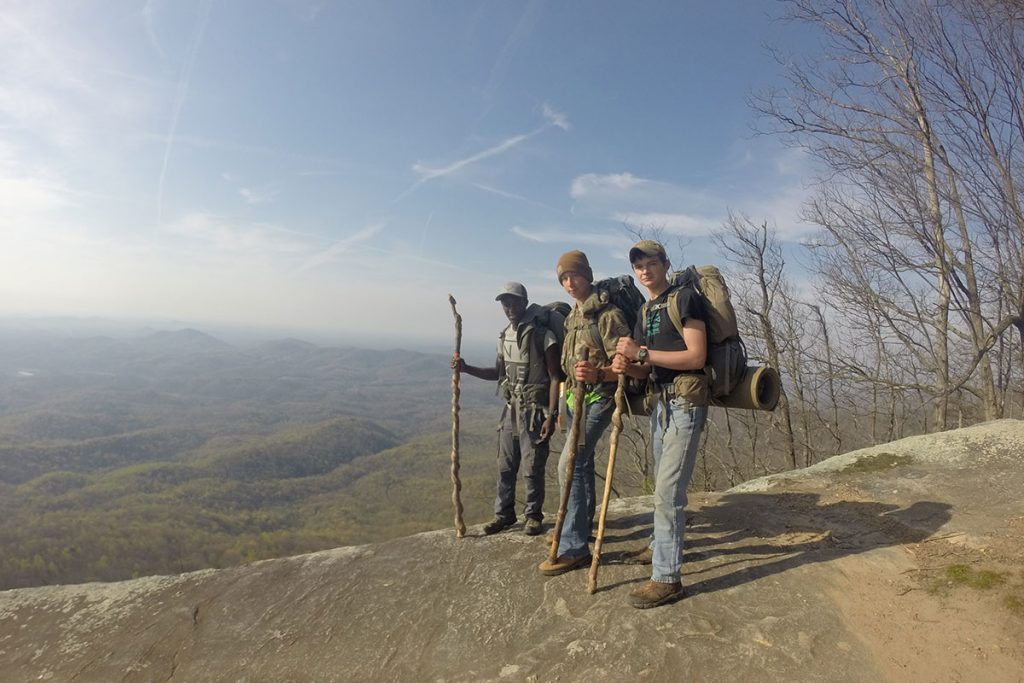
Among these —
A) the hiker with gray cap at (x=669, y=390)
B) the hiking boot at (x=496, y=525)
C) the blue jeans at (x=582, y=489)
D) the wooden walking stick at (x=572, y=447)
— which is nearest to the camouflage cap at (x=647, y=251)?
the hiker with gray cap at (x=669, y=390)

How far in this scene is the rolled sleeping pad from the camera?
389 cm

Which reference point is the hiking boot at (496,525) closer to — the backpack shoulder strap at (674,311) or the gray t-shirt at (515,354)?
the gray t-shirt at (515,354)

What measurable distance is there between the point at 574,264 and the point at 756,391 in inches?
76.8

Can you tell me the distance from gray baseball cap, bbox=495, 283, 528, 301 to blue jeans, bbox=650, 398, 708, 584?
2.15 metres

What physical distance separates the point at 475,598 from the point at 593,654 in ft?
4.41

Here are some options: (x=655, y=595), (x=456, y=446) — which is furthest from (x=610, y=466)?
(x=456, y=446)

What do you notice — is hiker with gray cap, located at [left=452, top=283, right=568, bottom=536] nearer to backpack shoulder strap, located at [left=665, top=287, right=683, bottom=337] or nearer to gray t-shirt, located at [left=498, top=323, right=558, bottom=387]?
gray t-shirt, located at [left=498, top=323, right=558, bottom=387]

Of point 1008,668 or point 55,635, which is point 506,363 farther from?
point 55,635

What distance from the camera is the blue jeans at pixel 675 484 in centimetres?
397

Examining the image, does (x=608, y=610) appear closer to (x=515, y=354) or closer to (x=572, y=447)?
(x=572, y=447)

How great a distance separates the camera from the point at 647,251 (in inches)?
163

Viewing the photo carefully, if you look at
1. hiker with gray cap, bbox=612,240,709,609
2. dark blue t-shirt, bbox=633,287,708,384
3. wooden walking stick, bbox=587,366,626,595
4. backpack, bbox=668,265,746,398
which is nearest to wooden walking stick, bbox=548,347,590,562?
wooden walking stick, bbox=587,366,626,595

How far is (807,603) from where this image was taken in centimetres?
386

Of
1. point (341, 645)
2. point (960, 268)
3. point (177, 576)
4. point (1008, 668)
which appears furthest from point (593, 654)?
point (960, 268)
